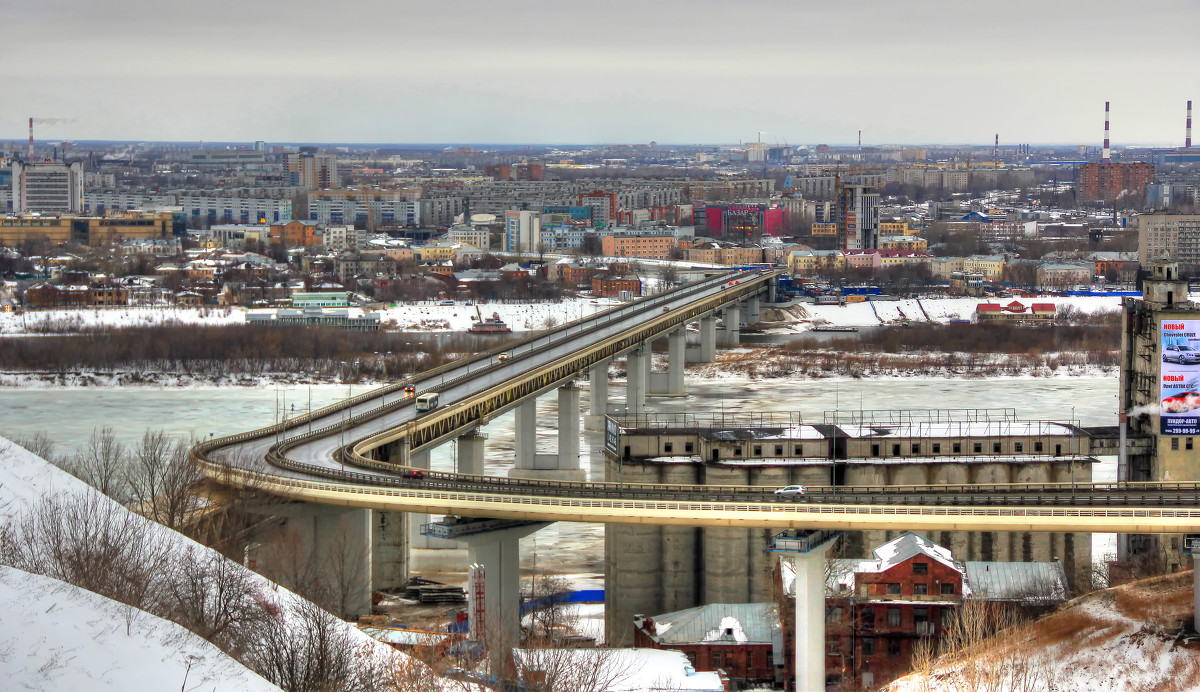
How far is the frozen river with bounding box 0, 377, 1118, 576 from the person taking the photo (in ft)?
109

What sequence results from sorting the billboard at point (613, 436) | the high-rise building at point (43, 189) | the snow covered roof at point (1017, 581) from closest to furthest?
the snow covered roof at point (1017, 581) < the billboard at point (613, 436) < the high-rise building at point (43, 189)

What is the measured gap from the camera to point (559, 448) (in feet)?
99.9

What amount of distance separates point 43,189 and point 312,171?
37.5m

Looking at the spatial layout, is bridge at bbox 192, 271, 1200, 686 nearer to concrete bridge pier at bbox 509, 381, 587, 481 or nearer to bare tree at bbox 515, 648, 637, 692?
bare tree at bbox 515, 648, 637, 692

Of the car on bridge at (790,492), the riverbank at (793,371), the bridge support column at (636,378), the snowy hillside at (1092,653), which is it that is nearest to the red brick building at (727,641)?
the car on bridge at (790,492)

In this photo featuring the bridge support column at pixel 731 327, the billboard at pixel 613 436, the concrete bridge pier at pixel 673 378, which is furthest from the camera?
the bridge support column at pixel 731 327

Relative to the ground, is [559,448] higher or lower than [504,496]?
lower

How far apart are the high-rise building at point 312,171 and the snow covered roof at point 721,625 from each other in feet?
414

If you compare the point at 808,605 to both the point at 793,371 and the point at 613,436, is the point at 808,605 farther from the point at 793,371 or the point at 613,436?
the point at 793,371

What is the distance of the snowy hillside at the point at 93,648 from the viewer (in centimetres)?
1162

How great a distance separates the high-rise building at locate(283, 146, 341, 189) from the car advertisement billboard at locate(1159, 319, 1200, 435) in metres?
123

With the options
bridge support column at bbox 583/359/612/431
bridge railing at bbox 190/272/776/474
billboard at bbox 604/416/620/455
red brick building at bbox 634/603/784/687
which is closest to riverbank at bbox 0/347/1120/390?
bridge support column at bbox 583/359/612/431

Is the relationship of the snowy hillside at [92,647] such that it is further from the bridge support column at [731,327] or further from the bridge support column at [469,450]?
the bridge support column at [731,327]

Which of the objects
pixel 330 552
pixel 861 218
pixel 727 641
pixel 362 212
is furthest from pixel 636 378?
pixel 362 212
